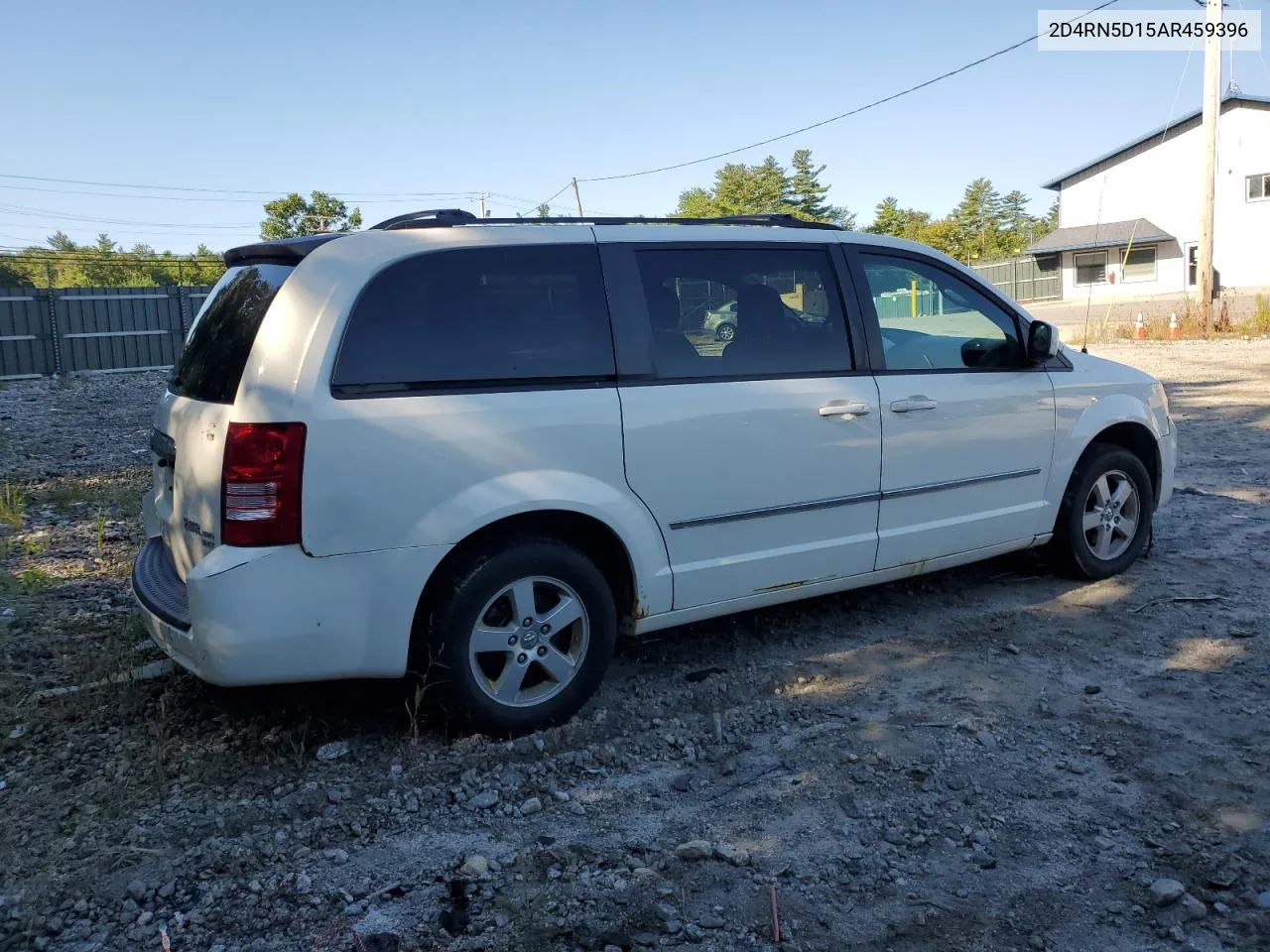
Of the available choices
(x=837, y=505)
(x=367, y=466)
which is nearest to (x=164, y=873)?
(x=367, y=466)

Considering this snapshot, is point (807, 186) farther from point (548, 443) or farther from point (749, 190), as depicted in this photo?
point (548, 443)

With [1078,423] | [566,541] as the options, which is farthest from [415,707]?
[1078,423]

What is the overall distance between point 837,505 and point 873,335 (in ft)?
2.65

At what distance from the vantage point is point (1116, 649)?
470 centimetres

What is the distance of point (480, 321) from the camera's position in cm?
383

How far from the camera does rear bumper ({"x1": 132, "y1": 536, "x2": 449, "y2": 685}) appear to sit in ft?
11.2

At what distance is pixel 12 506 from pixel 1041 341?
7.10m

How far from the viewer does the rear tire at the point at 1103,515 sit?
18.1ft

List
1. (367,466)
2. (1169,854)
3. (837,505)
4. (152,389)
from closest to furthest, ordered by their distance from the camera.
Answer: (1169,854), (367,466), (837,505), (152,389)

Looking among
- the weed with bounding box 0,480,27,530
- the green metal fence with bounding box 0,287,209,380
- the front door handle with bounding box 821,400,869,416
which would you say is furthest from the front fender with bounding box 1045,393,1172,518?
the green metal fence with bounding box 0,287,209,380

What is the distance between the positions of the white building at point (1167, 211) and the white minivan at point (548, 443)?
35.1 meters

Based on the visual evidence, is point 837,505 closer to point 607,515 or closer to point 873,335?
point 873,335

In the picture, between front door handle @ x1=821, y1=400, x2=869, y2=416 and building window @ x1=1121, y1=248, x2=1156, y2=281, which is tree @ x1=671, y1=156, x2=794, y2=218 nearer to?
building window @ x1=1121, y1=248, x2=1156, y2=281

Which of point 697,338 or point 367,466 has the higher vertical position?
point 697,338
